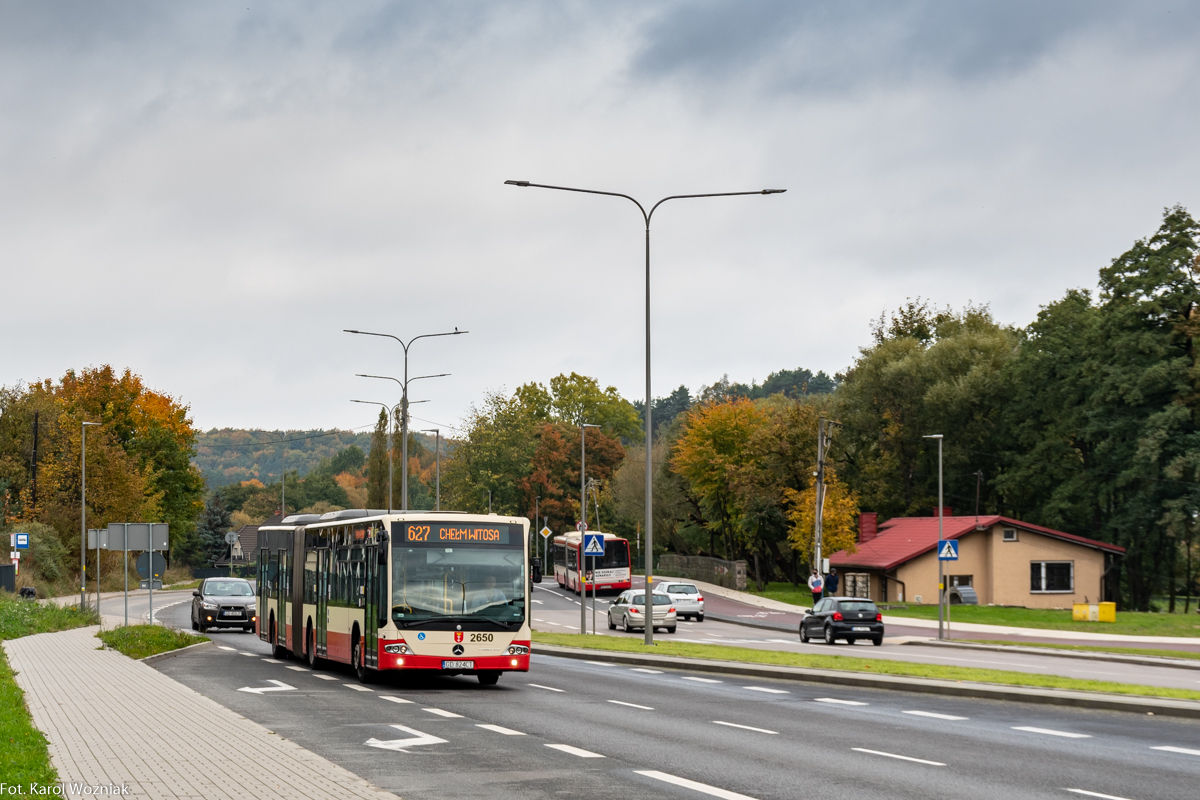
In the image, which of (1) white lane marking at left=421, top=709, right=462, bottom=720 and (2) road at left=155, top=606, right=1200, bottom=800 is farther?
(1) white lane marking at left=421, top=709, right=462, bottom=720

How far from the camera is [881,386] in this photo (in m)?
78.3

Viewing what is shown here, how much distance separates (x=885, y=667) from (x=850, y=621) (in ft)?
51.7

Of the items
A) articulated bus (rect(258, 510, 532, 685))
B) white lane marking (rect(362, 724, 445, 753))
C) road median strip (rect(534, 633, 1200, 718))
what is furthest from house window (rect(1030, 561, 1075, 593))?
white lane marking (rect(362, 724, 445, 753))

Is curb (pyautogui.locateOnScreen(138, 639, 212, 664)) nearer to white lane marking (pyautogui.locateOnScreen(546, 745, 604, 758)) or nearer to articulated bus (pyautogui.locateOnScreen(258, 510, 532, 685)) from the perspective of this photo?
articulated bus (pyautogui.locateOnScreen(258, 510, 532, 685))

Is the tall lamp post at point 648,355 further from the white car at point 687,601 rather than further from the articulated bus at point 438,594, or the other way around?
the white car at point 687,601

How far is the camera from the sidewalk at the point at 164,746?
10.0 m

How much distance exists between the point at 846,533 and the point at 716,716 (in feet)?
159

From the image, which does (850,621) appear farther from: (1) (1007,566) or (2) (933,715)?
(1) (1007,566)

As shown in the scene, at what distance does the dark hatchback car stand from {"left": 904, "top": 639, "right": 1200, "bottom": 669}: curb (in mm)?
1766

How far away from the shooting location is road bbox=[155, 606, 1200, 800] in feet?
35.5

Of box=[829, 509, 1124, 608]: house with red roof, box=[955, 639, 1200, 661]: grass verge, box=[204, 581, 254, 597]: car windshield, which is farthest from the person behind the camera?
box=[829, 509, 1124, 608]: house with red roof

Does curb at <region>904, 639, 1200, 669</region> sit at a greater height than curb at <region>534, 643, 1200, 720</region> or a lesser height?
lesser


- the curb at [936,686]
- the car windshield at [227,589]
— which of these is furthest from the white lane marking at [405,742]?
the car windshield at [227,589]

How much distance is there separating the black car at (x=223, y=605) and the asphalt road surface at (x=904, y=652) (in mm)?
12011
